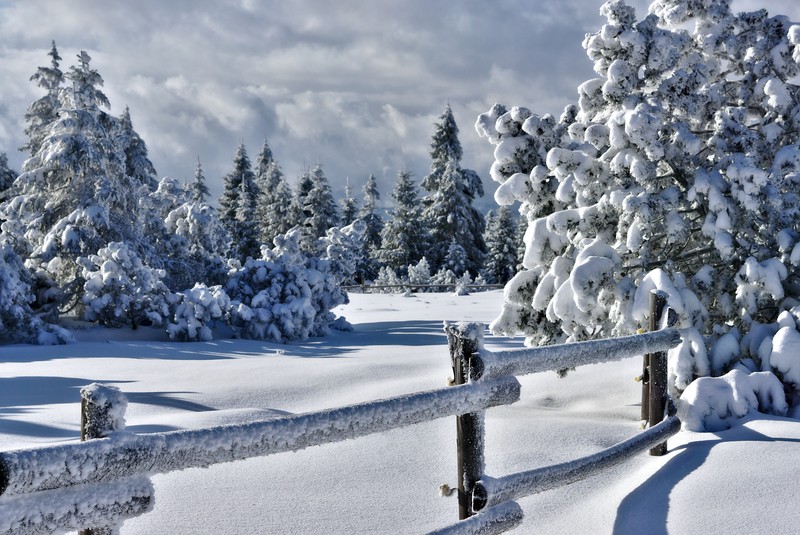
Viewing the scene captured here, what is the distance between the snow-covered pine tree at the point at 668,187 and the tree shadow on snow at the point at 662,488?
3.53 feet

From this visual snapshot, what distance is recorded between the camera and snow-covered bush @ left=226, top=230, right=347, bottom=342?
14844 mm

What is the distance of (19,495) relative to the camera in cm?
174

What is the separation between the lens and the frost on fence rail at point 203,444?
1.75 metres

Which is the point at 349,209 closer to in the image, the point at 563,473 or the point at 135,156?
the point at 135,156

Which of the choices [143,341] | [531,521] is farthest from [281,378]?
[143,341]

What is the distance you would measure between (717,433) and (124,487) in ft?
14.2

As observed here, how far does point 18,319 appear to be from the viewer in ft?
44.5

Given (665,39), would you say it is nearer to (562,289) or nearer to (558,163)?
(558,163)

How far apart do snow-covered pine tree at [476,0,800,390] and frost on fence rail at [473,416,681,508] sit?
1262 mm

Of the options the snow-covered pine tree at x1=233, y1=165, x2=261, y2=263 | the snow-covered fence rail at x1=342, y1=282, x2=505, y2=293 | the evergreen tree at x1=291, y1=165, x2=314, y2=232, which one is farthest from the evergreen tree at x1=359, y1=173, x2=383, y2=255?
the snow-covered fence rail at x1=342, y1=282, x2=505, y2=293

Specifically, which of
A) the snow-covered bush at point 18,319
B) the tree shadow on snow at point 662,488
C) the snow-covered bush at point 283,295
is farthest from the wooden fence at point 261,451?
the snow-covered bush at point 18,319

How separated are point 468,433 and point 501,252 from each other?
150 feet

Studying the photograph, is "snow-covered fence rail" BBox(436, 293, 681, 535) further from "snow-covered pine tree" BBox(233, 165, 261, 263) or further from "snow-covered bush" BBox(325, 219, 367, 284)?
"snow-covered pine tree" BBox(233, 165, 261, 263)

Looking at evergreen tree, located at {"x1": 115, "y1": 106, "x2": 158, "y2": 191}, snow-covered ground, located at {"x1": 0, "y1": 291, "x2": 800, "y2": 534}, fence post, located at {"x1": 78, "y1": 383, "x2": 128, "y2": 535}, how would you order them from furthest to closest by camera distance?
1. evergreen tree, located at {"x1": 115, "y1": 106, "x2": 158, "y2": 191}
2. snow-covered ground, located at {"x1": 0, "y1": 291, "x2": 800, "y2": 534}
3. fence post, located at {"x1": 78, "y1": 383, "x2": 128, "y2": 535}
